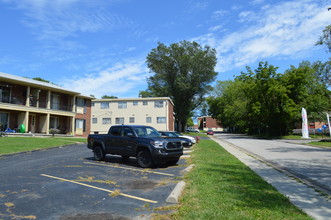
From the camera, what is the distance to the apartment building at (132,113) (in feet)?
146

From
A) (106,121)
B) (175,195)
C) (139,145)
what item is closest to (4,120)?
(106,121)

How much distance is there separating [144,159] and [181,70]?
48772mm

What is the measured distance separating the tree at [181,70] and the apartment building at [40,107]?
76.5ft

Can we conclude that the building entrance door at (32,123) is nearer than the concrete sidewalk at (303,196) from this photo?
No

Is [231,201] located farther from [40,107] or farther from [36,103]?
[36,103]

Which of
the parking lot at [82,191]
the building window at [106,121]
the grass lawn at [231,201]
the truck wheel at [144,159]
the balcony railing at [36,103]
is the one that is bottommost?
the parking lot at [82,191]

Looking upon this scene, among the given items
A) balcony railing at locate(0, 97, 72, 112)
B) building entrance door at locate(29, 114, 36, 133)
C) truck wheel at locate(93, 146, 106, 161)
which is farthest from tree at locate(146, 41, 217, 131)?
truck wheel at locate(93, 146, 106, 161)

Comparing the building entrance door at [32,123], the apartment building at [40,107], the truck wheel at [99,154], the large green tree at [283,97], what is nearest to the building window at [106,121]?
the apartment building at [40,107]

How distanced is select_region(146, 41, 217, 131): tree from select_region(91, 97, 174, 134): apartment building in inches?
494

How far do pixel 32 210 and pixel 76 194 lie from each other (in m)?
1.29

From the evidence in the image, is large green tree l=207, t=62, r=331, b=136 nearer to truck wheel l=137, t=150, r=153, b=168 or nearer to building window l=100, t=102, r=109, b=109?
building window l=100, t=102, r=109, b=109

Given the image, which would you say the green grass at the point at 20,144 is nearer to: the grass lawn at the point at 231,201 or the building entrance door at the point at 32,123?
the building entrance door at the point at 32,123

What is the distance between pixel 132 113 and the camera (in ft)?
148

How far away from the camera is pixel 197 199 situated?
5391 mm
